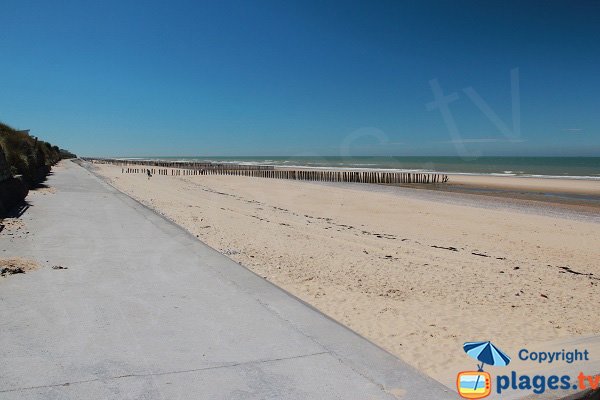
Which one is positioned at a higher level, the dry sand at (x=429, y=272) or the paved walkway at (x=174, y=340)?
the paved walkway at (x=174, y=340)

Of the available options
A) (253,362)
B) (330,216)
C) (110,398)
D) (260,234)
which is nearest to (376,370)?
(253,362)

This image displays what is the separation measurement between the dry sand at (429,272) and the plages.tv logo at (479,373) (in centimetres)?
11

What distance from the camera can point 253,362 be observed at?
3.44 meters

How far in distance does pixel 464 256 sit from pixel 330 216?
728 cm

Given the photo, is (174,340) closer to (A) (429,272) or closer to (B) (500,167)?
(A) (429,272)

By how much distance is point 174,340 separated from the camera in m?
3.85

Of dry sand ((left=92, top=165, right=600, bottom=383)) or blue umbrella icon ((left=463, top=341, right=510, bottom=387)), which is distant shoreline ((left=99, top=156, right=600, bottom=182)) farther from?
blue umbrella icon ((left=463, top=341, right=510, bottom=387))

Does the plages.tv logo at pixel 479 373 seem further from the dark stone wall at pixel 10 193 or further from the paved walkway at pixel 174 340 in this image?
the dark stone wall at pixel 10 193

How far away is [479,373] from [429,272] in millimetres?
4234

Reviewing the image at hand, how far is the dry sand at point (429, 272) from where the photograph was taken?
494 centimetres

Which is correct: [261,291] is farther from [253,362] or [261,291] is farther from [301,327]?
[253,362]

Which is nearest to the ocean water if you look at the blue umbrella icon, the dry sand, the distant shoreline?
the distant shoreline

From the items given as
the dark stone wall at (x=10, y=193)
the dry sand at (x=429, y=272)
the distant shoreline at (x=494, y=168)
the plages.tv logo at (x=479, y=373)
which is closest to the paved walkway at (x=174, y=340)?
the plages.tv logo at (x=479, y=373)

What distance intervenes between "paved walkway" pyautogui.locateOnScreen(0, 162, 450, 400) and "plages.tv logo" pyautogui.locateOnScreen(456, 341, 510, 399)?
0.25m
